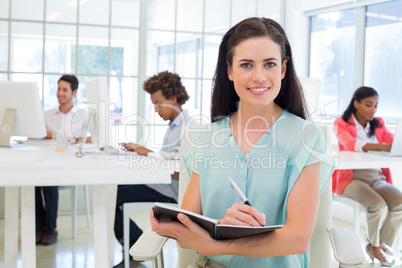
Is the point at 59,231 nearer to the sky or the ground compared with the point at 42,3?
nearer to the ground

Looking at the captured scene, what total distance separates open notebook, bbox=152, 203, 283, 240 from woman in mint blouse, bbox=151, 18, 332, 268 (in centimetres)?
2

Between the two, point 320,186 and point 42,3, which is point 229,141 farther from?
point 42,3

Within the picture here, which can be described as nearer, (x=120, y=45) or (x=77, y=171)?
(x=77, y=171)

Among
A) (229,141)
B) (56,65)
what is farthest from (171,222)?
(56,65)

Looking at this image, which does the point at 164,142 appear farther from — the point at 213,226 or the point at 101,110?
the point at 213,226

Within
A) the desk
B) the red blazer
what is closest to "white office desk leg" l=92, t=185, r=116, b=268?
the desk

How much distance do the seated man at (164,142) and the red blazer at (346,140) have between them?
1094 millimetres

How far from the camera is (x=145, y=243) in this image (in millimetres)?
1475

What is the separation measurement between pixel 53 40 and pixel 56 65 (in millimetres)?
224

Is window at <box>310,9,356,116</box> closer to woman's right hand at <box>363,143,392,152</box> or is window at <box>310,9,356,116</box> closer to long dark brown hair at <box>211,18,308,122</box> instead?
woman's right hand at <box>363,143,392,152</box>

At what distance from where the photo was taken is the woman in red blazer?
307 centimetres

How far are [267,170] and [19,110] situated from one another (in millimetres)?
1983

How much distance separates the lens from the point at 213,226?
3.92ft

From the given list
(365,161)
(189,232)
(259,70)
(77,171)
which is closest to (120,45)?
(365,161)
